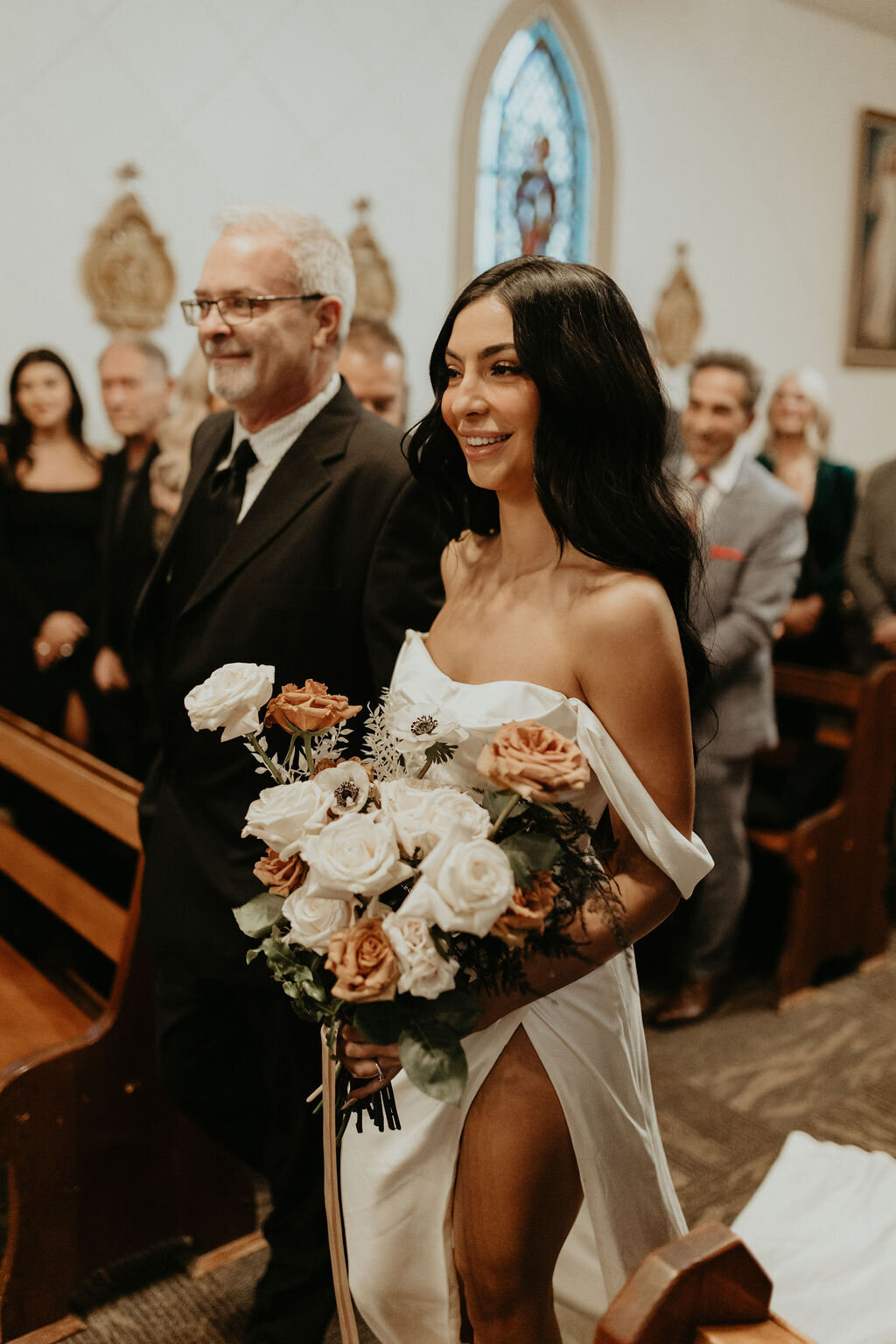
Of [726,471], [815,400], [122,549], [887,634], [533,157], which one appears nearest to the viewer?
[726,471]

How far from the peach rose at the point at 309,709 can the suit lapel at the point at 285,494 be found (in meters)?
0.77

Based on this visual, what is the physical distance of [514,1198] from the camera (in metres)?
1.38

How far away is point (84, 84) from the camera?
4.00 m

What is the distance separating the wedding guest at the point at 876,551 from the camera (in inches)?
179

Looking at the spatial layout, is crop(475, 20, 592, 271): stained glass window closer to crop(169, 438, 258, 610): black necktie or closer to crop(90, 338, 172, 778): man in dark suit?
crop(90, 338, 172, 778): man in dark suit

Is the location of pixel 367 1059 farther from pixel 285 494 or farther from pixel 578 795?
pixel 285 494

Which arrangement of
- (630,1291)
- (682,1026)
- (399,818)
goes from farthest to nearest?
(682,1026)
(399,818)
(630,1291)

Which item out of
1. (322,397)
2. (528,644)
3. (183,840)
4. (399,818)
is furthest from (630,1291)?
(322,397)

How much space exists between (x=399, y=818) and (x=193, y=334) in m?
3.61

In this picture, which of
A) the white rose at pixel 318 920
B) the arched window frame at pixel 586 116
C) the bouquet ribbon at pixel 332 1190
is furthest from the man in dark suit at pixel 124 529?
the white rose at pixel 318 920

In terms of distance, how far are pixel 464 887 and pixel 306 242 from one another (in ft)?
4.73

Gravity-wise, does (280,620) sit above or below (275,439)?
below

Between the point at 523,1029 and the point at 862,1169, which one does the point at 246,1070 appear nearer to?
the point at 523,1029

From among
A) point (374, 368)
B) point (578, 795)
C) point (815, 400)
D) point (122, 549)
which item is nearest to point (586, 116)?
point (815, 400)
